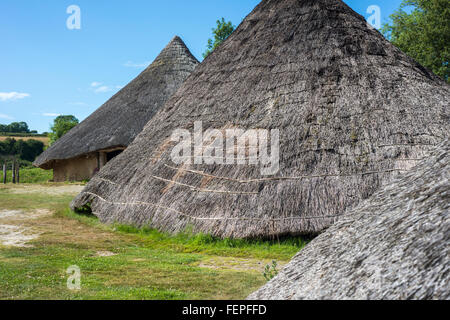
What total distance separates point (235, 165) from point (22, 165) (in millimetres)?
31282

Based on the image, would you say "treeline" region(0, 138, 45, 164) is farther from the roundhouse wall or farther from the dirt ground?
the dirt ground

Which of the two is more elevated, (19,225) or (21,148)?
(21,148)

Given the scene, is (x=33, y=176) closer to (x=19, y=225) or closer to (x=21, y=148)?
(x=21, y=148)

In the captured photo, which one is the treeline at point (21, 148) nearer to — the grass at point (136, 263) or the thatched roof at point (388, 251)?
the grass at point (136, 263)

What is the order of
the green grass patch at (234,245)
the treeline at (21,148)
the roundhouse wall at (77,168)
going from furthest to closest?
the treeline at (21,148) → the roundhouse wall at (77,168) → the green grass patch at (234,245)

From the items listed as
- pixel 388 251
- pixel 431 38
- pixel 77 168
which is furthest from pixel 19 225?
pixel 431 38

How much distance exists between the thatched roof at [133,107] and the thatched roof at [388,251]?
14129 mm

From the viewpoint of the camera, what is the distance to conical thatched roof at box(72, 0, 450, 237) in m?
5.88

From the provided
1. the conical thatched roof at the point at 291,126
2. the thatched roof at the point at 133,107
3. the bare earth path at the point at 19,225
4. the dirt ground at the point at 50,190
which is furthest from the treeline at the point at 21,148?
the conical thatched roof at the point at 291,126

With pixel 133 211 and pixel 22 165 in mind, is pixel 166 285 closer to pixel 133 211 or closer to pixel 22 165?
pixel 133 211

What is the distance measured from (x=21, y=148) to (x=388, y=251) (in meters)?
38.4

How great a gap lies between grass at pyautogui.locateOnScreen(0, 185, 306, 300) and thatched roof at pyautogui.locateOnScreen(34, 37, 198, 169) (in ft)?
29.5

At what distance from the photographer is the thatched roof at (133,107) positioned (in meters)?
16.6

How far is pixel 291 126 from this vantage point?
6777 mm
